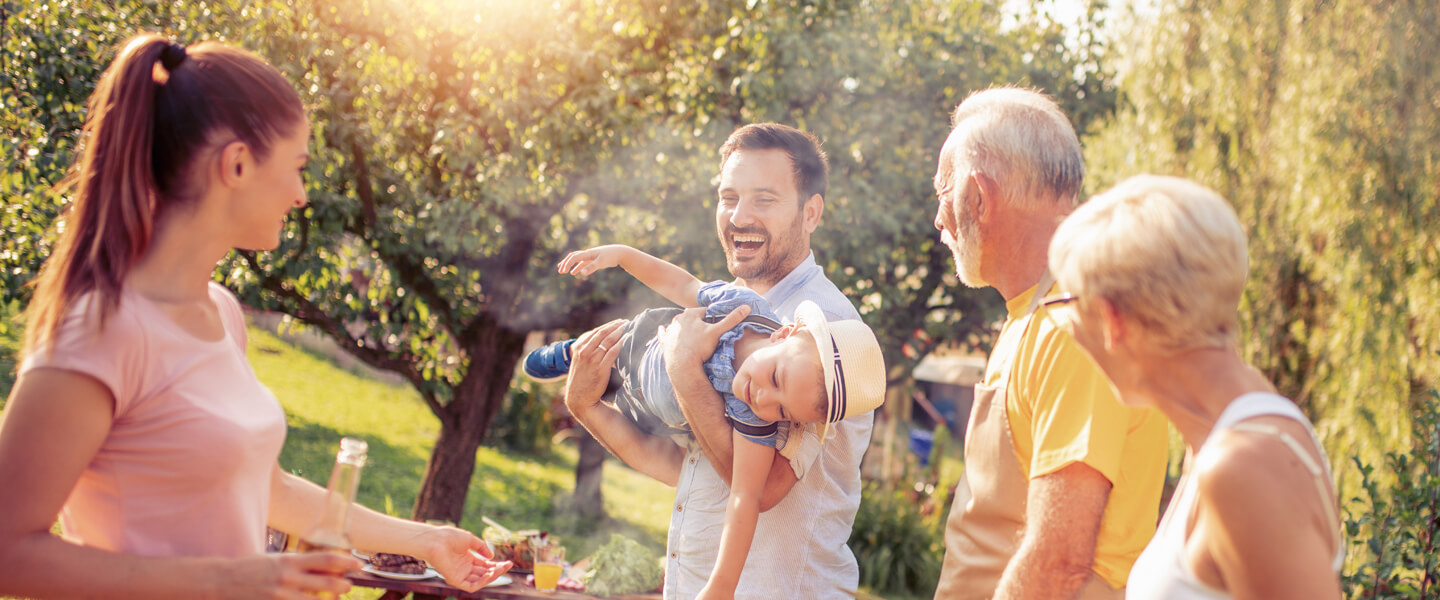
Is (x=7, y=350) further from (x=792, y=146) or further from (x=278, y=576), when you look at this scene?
(x=278, y=576)

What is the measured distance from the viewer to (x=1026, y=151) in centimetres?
187

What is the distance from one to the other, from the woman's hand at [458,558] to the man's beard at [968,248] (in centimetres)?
122

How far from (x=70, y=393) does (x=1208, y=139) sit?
9.59 metres

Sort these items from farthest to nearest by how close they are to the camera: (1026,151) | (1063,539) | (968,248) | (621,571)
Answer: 1. (621,571)
2. (968,248)
3. (1026,151)
4. (1063,539)

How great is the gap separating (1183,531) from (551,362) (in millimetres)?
2074

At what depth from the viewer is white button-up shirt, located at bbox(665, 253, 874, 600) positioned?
Result: 2.39 meters

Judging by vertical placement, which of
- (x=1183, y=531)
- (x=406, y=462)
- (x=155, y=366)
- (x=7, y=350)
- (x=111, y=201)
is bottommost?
(x=406, y=462)

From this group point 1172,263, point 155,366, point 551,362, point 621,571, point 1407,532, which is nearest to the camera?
point 1172,263

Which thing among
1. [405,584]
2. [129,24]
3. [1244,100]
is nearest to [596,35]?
[129,24]

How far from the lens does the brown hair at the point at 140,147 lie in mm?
1331

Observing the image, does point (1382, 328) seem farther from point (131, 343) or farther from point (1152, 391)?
point (131, 343)

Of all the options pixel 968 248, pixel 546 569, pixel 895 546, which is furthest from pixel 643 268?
pixel 895 546

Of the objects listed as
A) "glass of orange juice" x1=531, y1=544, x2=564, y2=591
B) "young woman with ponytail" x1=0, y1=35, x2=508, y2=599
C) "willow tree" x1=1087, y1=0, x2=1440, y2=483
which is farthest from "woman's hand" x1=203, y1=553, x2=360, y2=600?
"willow tree" x1=1087, y1=0, x2=1440, y2=483

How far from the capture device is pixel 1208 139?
8.77 m
